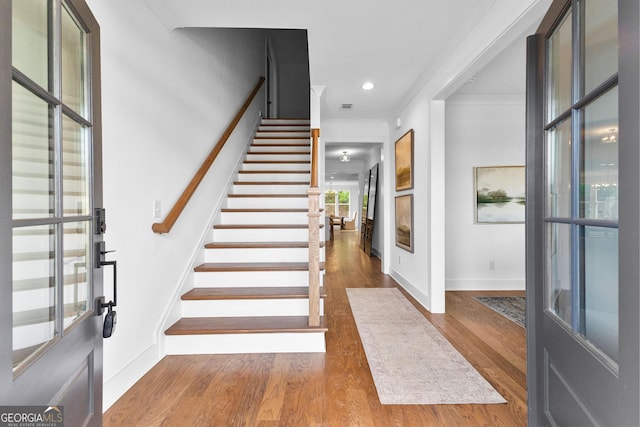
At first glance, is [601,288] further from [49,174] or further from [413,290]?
[413,290]

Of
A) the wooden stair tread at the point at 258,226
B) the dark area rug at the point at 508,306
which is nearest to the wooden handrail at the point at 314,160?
the wooden stair tread at the point at 258,226

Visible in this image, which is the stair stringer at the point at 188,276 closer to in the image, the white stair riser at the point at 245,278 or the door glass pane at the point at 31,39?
the white stair riser at the point at 245,278

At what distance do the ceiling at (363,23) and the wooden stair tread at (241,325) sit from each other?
2.25 m

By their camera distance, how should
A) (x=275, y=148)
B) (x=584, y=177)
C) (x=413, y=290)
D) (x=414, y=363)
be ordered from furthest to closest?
(x=275, y=148) → (x=413, y=290) → (x=414, y=363) → (x=584, y=177)

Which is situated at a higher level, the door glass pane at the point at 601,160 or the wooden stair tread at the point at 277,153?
the wooden stair tread at the point at 277,153

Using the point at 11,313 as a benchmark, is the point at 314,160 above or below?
above

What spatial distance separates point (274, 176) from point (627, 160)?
13.0 ft

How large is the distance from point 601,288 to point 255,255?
269 cm

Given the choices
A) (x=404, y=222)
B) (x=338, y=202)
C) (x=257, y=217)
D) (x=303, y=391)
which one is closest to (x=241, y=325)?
(x=303, y=391)

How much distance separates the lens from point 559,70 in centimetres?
111

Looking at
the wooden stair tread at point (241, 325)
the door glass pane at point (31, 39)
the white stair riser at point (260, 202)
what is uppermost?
the door glass pane at point (31, 39)

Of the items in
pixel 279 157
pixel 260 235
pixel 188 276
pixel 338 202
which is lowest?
pixel 188 276

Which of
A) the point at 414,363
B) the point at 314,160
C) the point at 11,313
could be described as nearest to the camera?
the point at 11,313

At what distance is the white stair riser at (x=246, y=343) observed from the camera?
95.1 inches
